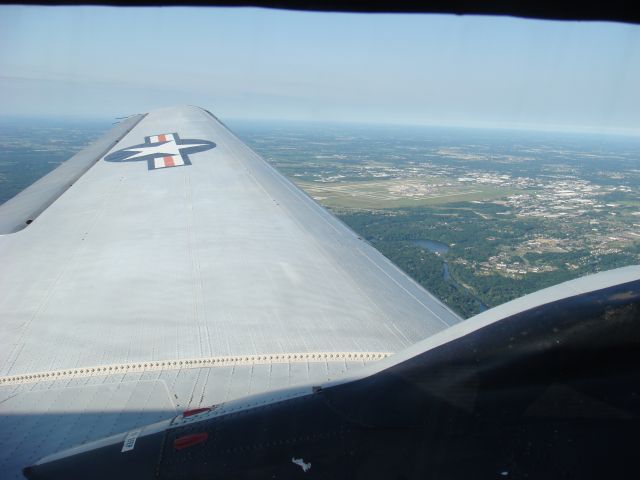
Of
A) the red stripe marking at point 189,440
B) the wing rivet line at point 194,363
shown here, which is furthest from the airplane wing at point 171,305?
the red stripe marking at point 189,440

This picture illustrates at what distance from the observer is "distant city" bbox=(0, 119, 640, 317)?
13.4m

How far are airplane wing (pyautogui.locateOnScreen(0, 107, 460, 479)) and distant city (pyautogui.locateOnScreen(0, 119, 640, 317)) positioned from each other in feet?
24.6

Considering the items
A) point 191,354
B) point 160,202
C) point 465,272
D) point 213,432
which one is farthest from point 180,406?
point 465,272

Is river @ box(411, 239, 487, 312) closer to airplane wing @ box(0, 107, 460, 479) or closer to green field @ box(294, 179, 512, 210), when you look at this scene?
green field @ box(294, 179, 512, 210)

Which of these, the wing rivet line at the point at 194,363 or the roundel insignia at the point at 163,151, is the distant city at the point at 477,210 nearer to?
the roundel insignia at the point at 163,151

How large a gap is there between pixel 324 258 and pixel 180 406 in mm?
2147

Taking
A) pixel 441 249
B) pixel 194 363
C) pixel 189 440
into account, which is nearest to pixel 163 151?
pixel 194 363

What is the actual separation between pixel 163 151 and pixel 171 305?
4.63 meters

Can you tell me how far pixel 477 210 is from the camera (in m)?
25.2

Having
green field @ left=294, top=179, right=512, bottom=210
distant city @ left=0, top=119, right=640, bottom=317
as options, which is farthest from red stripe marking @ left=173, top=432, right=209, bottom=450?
green field @ left=294, top=179, right=512, bottom=210

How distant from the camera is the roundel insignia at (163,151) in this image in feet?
22.4

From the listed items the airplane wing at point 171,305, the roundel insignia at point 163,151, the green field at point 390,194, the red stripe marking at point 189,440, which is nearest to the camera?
the red stripe marking at point 189,440

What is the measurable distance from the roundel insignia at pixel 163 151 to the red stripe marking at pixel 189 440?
546cm

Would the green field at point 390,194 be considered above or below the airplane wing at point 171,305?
below
